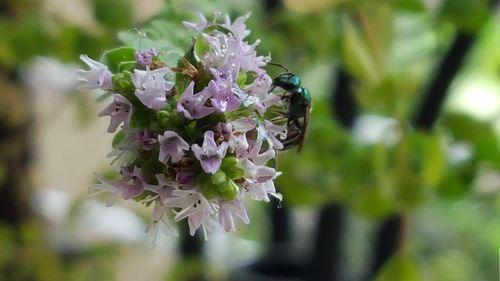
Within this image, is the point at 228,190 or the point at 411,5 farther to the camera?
the point at 411,5

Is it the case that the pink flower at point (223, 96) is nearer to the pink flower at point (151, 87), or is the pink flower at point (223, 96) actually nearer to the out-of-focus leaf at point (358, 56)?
the pink flower at point (151, 87)

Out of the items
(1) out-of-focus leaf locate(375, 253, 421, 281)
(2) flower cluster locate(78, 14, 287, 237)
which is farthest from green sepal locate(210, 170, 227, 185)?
(1) out-of-focus leaf locate(375, 253, 421, 281)

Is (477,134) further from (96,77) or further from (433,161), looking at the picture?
(96,77)

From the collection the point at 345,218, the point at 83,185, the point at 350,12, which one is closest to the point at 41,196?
the point at 83,185

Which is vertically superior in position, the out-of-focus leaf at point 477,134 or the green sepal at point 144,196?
the green sepal at point 144,196

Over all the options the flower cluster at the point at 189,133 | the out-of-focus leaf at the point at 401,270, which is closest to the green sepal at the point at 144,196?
the flower cluster at the point at 189,133

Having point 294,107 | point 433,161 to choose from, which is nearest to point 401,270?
point 433,161
